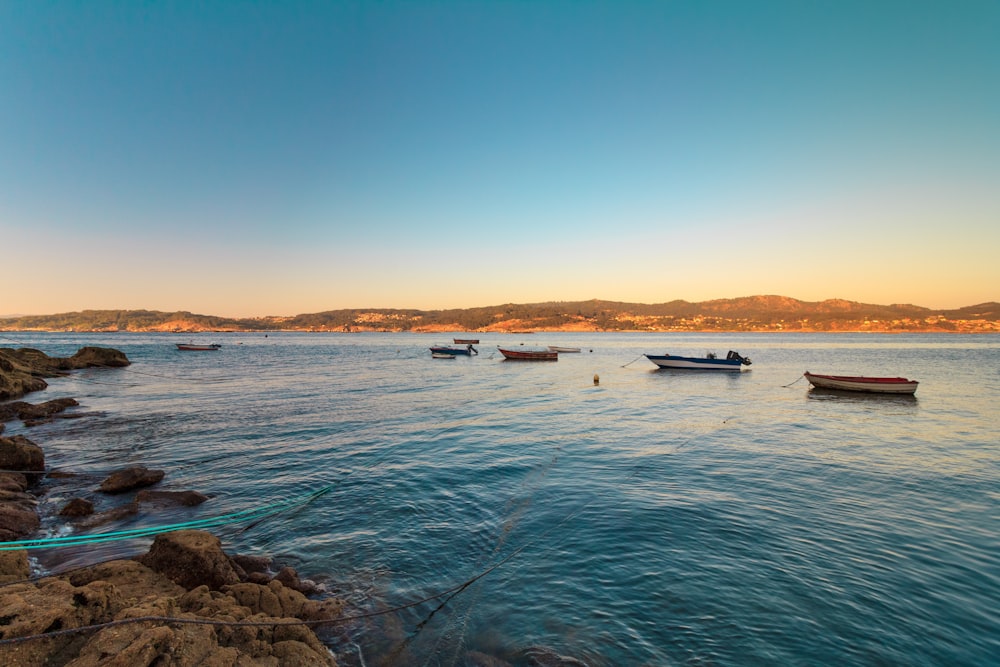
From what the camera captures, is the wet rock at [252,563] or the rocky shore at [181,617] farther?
the wet rock at [252,563]

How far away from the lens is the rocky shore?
417 centimetres

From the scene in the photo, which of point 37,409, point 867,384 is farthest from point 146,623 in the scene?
point 867,384

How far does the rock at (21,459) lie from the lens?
13.1 m

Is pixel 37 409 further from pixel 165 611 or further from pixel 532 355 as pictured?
pixel 532 355

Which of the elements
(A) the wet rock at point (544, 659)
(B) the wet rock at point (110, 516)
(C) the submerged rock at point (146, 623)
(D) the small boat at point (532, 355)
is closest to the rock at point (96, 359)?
(D) the small boat at point (532, 355)

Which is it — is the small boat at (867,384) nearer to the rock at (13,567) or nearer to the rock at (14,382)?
the rock at (13,567)

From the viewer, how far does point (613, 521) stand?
10.6 metres

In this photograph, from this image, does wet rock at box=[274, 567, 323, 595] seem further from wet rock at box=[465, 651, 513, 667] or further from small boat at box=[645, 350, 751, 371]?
small boat at box=[645, 350, 751, 371]

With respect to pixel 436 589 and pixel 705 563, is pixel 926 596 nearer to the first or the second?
pixel 705 563

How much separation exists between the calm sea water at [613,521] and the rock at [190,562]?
73.9 inches

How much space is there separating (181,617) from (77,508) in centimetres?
866

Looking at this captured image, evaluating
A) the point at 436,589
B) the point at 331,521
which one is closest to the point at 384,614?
the point at 436,589

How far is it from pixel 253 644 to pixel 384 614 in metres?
2.42

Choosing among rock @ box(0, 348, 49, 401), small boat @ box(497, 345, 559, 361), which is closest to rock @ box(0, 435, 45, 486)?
rock @ box(0, 348, 49, 401)
